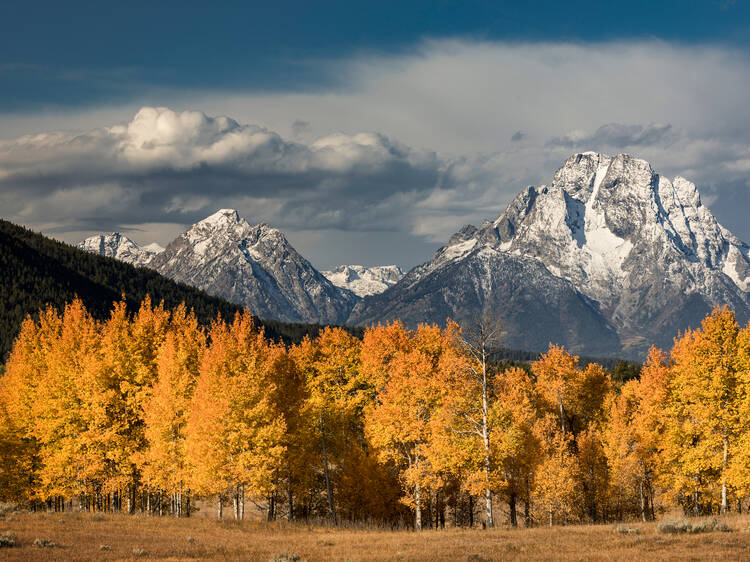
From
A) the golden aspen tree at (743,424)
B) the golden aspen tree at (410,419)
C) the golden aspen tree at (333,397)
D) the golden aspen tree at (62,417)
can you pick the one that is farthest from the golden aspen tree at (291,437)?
the golden aspen tree at (743,424)

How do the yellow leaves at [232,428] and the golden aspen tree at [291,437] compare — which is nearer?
the yellow leaves at [232,428]

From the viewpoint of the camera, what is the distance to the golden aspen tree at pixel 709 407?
1912 inches

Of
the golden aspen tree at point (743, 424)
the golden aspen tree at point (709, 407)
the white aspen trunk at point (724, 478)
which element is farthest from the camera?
the golden aspen tree at point (709, 407)

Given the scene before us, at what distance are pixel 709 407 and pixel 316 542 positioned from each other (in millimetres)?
31874

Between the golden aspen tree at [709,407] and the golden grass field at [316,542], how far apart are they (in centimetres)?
975

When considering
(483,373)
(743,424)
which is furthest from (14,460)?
(743,424)

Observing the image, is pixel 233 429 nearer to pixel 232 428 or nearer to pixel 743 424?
pixel 232 428

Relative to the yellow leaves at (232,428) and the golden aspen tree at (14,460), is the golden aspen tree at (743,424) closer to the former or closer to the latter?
the yellow leaves at (232,428)

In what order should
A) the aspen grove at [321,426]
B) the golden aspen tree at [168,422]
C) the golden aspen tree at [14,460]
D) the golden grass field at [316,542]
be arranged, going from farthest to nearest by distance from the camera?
the golden aspen tree at [14,460]
the golden aspen tree at [168,422]
the aspen grove at [321,426]
the golden grass field at [316,542]

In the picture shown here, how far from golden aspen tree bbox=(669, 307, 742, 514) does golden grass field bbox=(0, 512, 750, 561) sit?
9.75 meters

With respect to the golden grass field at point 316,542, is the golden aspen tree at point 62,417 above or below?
above

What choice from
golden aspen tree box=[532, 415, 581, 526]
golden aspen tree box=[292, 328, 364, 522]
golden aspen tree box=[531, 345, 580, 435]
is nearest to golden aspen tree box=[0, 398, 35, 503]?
golden aspen tree box=[292, 328, 364, 522]

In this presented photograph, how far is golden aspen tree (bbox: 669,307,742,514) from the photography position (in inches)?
1912

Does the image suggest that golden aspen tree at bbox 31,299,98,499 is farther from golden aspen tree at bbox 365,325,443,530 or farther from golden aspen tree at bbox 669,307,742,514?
golden aspen tree at bbox 669,307,742,514
